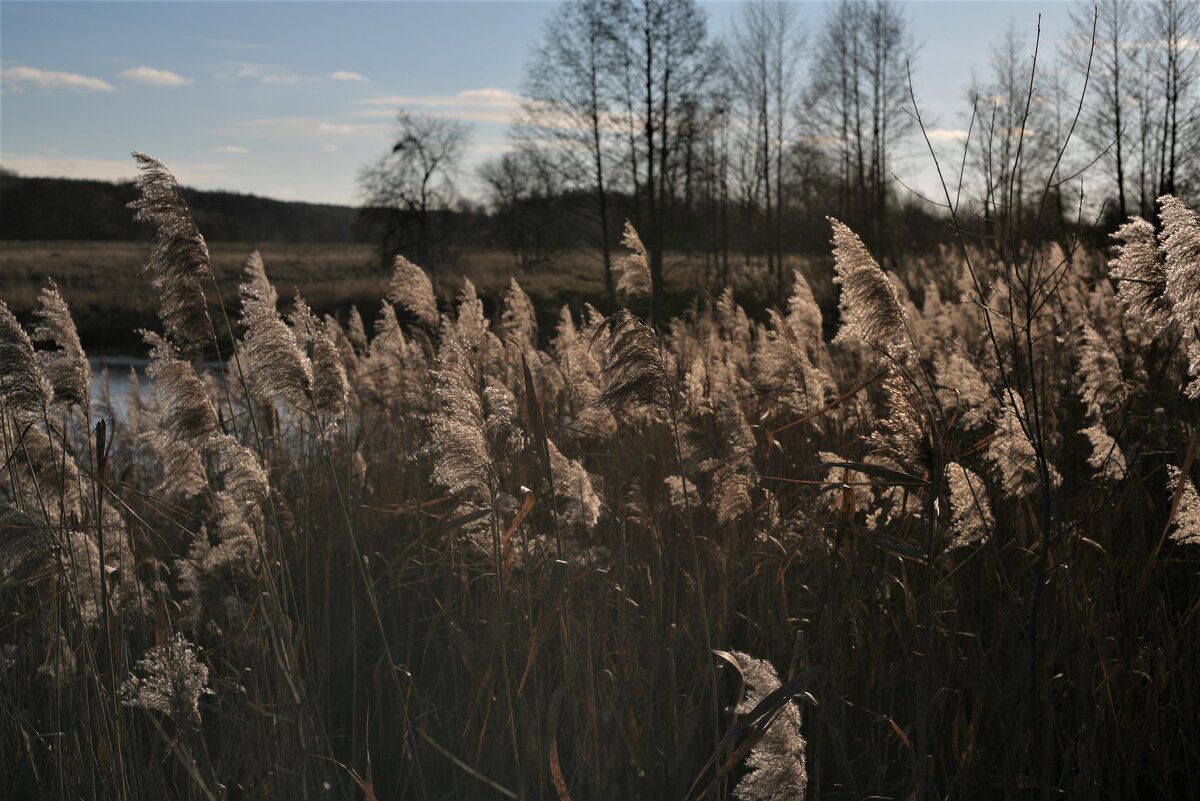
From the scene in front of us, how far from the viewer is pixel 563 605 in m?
2.53

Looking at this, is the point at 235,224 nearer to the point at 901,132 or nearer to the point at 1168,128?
the point at 901,132

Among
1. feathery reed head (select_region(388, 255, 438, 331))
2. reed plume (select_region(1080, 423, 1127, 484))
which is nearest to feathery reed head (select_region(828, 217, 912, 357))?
reed plume (select_region(1080, 423, 1127, 484))

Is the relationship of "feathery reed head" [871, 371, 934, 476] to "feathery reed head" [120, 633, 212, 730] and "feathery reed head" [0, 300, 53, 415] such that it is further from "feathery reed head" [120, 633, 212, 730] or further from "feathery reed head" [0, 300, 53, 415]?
"feathery reed head" [0, 300, 53, 415]

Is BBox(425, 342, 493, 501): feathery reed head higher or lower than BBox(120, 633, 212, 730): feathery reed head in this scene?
higher

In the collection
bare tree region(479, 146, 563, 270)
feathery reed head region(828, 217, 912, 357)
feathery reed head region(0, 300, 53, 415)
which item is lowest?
feathery reed head region(0, 300, 53, 415)

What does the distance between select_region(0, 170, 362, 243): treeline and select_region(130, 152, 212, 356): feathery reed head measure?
73695 millimetres

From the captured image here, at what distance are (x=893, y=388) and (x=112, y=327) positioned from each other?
32018 mm

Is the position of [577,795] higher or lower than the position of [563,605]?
lower

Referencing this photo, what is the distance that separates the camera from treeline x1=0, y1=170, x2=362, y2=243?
8606 centimetres

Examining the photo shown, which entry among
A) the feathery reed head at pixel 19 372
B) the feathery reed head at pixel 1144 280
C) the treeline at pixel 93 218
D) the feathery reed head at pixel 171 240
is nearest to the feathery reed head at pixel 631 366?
the feathery reed head at pixel 1144 280

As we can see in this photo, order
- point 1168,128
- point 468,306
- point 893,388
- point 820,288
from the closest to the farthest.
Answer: point 893,388 → point 468,306 → point 1168,128 → point 820,288

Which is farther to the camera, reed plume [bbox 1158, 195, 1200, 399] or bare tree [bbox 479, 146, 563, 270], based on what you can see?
bare tree [bbox 479, 146, 563, 270]

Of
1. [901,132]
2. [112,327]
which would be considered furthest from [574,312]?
[112,327]

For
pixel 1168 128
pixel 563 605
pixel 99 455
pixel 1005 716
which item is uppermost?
pixel 1168 128
